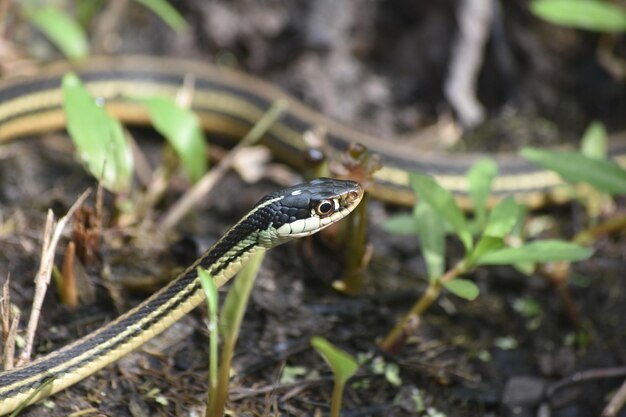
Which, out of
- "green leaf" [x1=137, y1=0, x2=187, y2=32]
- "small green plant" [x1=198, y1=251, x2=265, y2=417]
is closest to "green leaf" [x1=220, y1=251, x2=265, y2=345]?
"small green plant" [x1=198, y1=251, x2=265, y2=417]

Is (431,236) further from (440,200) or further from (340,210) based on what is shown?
(340,210)

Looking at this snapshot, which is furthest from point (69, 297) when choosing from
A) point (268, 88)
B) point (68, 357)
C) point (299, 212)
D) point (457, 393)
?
point (268, 88)

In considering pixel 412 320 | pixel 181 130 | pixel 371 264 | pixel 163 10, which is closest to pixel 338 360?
pixel 412 320

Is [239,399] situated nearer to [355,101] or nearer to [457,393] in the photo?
[457,393]

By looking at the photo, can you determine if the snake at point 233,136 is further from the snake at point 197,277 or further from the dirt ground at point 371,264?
the dirt ground at point 371,264

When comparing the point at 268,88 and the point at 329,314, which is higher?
the point at 268,88

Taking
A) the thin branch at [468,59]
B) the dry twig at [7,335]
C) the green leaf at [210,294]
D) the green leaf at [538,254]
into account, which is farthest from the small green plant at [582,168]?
the dry twig at [7,335]
